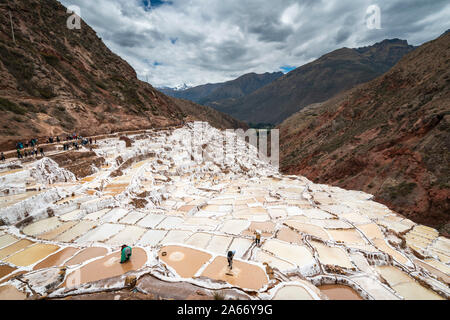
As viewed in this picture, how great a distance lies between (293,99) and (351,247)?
20287 centimetres

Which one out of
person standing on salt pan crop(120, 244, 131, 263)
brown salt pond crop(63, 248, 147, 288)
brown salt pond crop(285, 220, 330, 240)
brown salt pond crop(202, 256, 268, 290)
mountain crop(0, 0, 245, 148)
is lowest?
brown salt pond crop(285, 220, 330, 240)

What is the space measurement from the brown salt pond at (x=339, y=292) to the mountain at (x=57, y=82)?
76.6ft

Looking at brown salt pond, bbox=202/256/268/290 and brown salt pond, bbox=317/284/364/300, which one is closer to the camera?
brown salt pond, bbox=202/256/268/290

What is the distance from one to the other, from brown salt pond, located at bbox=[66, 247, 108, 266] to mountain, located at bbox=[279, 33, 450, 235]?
82.1 ft

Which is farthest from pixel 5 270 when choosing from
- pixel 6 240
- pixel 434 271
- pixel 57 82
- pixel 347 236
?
pixel 57 82

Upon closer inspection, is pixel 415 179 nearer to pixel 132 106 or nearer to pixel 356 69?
pixel 132 106

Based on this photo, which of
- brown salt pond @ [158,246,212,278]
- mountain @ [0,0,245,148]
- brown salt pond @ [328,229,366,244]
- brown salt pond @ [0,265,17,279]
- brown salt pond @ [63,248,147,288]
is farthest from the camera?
mountain @ [0,0,245,148]

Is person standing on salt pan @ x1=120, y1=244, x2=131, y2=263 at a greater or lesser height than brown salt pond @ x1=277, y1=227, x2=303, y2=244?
greater

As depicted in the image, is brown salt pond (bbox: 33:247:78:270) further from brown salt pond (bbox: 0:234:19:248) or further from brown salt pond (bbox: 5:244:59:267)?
brown salt pond (bbox: 0:234:19:248)

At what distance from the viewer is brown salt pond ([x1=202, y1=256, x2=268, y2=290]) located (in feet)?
18.5

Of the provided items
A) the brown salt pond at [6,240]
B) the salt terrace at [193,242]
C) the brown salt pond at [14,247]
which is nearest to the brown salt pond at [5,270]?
the salt terrace at [193,242]

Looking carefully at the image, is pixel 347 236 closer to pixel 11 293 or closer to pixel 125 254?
pixel 125 254

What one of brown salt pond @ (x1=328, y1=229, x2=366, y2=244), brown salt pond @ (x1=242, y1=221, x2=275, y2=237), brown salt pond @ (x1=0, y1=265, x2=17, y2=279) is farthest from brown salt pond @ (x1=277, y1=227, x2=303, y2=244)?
brown salt pond @ (x1=0, y1=265, x2=17, y2=279)

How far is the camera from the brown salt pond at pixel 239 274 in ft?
18.5
